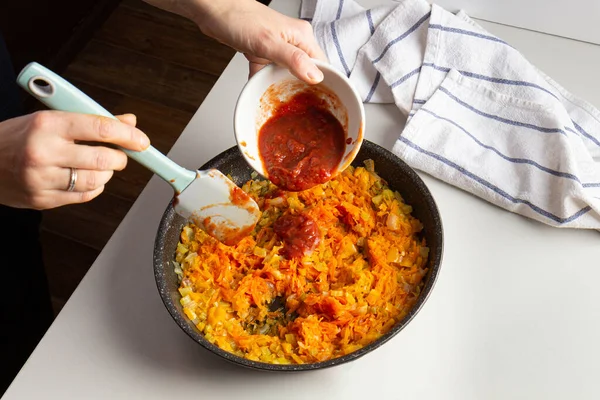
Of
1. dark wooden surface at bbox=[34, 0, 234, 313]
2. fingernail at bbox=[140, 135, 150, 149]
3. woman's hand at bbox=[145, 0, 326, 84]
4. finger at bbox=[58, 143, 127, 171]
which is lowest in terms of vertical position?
dark wooden surface at bbox=[34, 0, 234, 313]

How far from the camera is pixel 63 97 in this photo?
1.09 meters

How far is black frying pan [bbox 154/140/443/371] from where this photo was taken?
46.9 inches

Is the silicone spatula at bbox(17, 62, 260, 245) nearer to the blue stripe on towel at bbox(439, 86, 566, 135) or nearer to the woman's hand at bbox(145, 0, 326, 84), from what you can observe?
the woman's hand at bbox(145, 0, 326, 84)

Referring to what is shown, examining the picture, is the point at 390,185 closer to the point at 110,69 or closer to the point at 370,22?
the point at 370,22

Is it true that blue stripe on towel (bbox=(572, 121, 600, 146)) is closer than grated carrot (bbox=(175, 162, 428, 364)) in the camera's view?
No

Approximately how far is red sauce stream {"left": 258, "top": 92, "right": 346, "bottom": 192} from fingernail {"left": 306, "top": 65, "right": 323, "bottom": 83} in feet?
0.33

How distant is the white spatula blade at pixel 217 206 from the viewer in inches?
51.6

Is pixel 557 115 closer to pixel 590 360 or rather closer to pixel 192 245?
pixel 590 360

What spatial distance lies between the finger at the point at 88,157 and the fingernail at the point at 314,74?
0.39 m

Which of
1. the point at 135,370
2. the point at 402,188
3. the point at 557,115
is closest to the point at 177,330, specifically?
the point at 135,370

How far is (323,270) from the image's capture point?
141cm

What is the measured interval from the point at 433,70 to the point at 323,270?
60cm

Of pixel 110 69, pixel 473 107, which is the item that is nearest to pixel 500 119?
pixel 473 107

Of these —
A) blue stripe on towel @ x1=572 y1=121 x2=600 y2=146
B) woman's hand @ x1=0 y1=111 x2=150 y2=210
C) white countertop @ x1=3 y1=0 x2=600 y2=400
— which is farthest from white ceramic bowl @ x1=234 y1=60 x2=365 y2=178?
blue stripe on towel @ x1=572 y1=121 x2=600 y2=146
